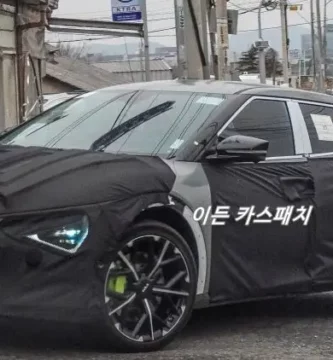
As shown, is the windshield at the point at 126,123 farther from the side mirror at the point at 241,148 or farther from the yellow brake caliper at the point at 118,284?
the yellow brake caliper at the point at 118,284

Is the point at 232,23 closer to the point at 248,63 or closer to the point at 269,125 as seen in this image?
the point at 269,125

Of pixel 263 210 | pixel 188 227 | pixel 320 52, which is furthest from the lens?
pixel 320 52

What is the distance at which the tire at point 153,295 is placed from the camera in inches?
212

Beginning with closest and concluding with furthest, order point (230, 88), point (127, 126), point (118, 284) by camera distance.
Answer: point (118, 284), point (127, 126), point (230, 88)

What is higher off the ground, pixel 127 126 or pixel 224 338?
pixel 127 126

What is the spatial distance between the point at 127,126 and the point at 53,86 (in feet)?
112

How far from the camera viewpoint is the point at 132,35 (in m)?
32.1

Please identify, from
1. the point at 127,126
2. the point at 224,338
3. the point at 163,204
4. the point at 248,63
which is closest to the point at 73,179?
the point at 163,204

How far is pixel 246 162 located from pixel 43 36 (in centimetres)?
1596

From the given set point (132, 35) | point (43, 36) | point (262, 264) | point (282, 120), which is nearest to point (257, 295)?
point (262, 264)

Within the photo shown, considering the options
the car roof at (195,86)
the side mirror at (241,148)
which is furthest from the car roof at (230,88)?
the side mirror at (241,148)

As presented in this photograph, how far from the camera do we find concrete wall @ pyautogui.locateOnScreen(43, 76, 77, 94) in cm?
3884

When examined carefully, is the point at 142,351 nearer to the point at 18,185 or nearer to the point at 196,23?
the point at 18,185

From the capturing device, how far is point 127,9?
1193 inches
